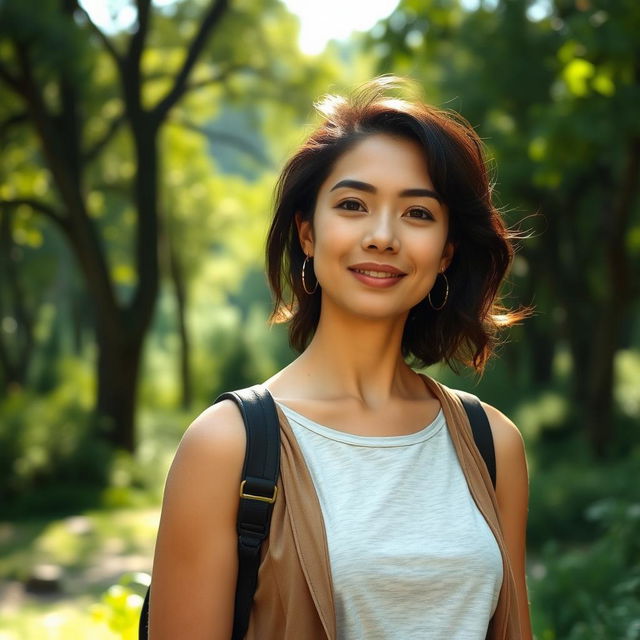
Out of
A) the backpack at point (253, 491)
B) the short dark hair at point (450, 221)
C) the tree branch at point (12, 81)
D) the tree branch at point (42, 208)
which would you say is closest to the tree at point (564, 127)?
the short dark hair at point (450, 221)

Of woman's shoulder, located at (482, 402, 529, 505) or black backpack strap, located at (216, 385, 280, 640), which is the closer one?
black backpack strap, located at (216, 385, 280, 640)

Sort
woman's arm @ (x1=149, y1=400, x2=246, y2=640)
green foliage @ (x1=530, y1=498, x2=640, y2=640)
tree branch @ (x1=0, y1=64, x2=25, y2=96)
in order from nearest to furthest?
1. woman's arm @ (x1=149, y1=400, x2=246, y2=640)
2. green foliage @ (x1=530, y1=498, x2=640, y2=640)
3. tree branch @ (x1=0, y1=64, x2=25, y2=96)

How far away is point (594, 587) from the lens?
19.3 feet

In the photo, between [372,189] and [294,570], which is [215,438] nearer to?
[294,570]

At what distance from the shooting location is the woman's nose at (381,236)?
2.53m

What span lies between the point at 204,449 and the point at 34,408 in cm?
1320

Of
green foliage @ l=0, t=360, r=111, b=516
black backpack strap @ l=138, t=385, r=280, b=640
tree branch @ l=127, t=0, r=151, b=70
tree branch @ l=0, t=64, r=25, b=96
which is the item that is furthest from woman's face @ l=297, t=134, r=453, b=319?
tree branch @ l=127, t=0, r=151, b=70

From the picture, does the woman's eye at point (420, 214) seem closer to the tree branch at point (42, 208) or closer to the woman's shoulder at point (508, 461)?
the woman's shoulder at point (508, 461)

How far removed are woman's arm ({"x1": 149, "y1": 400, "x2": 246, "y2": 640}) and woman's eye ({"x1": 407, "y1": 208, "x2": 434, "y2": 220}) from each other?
700mm

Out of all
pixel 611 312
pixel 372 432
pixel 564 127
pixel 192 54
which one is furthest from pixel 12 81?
pixel 372 432

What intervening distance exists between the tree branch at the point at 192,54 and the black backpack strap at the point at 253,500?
44.9 feet

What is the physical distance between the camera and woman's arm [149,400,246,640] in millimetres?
2227

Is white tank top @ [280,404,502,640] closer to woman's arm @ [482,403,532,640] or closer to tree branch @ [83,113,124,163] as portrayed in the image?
woman's arm @ [482,403,532,640]

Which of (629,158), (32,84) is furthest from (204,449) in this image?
(32,84)
